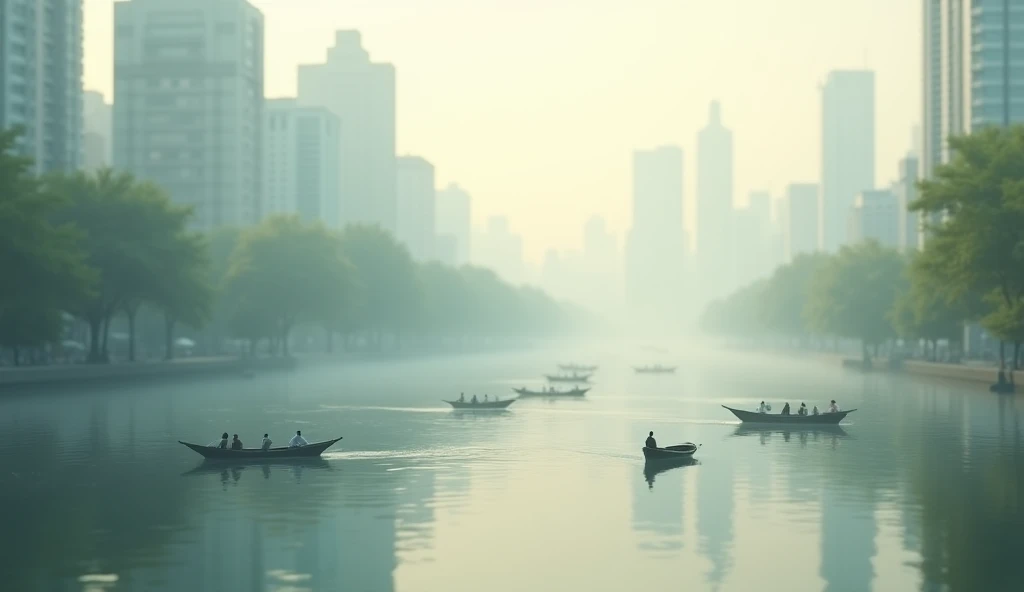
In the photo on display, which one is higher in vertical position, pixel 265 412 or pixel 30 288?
pixel 30 288

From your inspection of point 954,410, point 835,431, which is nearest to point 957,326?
point 954,410

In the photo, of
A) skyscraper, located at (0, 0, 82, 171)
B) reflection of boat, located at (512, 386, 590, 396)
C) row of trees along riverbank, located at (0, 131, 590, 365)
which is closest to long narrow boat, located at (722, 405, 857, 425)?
reflection of boat, located at (512, 386, 590, 396)

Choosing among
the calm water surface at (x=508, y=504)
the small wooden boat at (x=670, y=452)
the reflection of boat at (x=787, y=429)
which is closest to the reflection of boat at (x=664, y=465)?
the small wooden boat at (x=670, y=452)

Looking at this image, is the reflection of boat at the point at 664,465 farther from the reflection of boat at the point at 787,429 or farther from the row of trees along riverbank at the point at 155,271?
the row of trees along riverbank at the point at 155,271

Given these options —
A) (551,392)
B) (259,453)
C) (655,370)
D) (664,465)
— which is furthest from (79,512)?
(655,370)

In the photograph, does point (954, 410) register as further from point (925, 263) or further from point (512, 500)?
point (512, 500)

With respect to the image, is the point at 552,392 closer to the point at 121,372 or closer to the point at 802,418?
the point at 802,418

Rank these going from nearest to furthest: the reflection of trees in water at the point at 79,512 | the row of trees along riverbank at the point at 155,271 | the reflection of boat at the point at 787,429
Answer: the reflection of trees in water at the point at 79,512
the reflection of boat at the point at 787,429
the row of trees along riverbank at the point at 155,271
